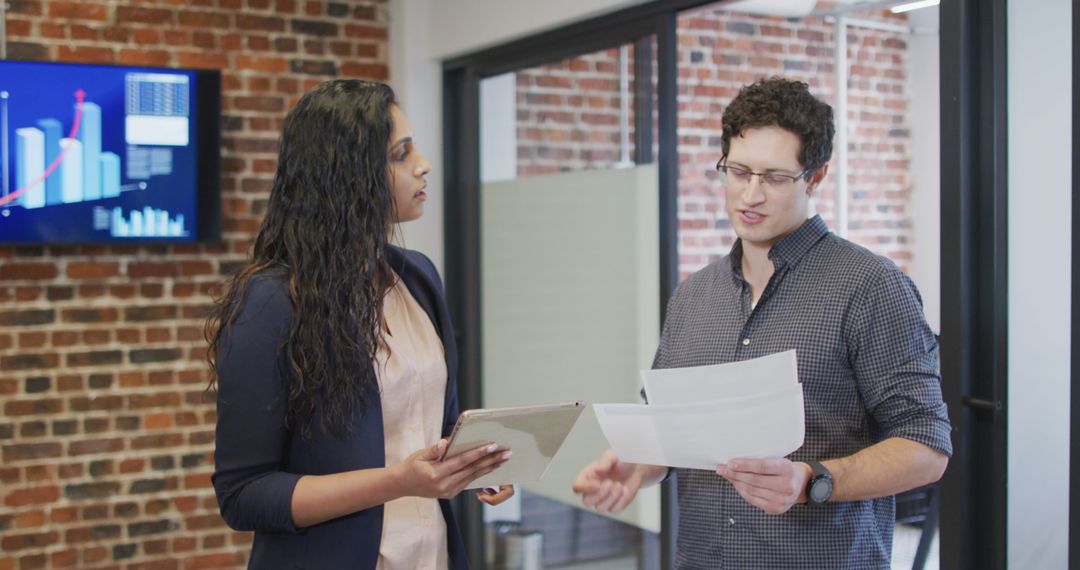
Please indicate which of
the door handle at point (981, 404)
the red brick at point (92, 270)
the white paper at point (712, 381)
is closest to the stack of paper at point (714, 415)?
the white paper at point (712, 381)

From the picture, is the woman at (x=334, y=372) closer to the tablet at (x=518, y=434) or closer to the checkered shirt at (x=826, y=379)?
the tablet at (x=518, y=434)

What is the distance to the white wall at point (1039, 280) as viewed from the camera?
84.5 inches

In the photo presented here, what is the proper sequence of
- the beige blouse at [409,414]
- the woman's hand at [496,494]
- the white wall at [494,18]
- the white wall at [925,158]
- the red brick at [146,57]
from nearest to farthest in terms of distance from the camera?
the beige blouse at [409,414]
the woman's hand at [496,494]
the white wall at [925,158]
the white wall at [494,18]
the red brick at [146,57]

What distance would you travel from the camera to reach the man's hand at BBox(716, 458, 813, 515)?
1.55 meters

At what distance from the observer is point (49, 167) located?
3.74 m

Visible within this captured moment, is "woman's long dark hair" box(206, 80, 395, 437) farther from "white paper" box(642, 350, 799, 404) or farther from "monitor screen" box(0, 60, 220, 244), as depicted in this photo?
"monitor screen" box(0, 60, 220, 244)

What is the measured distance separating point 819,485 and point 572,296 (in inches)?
83.1

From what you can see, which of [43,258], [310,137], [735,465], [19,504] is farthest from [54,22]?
[735,465]

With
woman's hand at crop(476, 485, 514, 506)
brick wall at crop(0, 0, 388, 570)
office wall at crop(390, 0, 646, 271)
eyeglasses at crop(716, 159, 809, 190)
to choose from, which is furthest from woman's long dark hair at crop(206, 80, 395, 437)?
office wall at crop(390, 0, 646, 271)

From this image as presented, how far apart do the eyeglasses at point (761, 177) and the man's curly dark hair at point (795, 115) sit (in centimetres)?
3

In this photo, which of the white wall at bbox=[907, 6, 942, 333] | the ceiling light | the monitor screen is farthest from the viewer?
the monitor screen

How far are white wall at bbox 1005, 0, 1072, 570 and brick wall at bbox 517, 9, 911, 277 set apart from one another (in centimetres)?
98

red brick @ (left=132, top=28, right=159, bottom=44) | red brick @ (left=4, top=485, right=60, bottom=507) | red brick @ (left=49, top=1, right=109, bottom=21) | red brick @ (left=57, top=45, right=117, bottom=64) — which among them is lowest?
red brick @ (left=4, top=485, right=60, bottom=507)

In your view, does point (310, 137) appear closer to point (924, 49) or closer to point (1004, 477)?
point (1004, 477)
